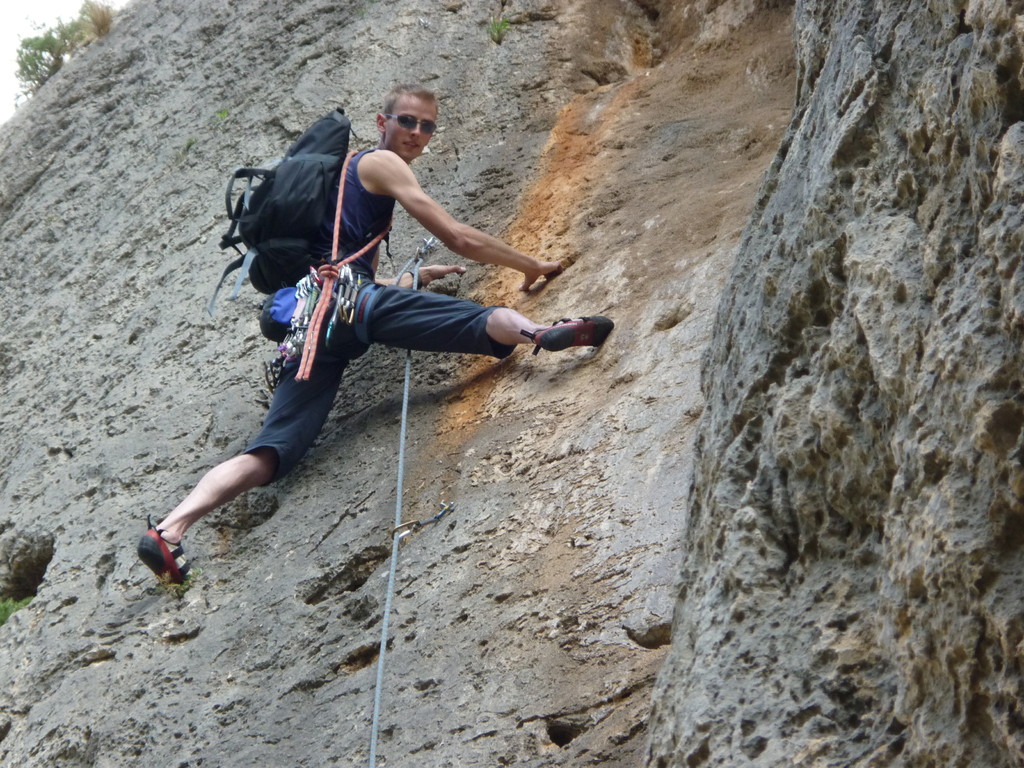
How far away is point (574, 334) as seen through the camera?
5.08 m

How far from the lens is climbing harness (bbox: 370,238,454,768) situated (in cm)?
393

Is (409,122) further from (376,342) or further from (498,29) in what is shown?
(498,29)

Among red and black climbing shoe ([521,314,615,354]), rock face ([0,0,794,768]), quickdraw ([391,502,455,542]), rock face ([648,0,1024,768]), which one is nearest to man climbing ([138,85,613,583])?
red and black climbing shoe ([521,314,615,354])

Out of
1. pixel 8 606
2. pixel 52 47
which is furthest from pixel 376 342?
pixel 52 47

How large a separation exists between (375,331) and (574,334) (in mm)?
906

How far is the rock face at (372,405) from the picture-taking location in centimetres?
398

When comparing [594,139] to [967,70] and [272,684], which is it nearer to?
[272,684]

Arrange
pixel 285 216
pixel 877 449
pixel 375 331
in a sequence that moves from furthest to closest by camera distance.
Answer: pixel 285 216, pixel 375 331, pixel 877 449

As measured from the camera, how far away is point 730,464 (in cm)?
301

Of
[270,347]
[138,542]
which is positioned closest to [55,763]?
[138,542]

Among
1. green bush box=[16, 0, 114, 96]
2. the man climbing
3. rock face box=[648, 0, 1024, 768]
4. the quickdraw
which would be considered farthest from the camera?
green bush box=[16, 0, 114, 96]

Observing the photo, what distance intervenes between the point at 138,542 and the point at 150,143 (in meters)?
3.66

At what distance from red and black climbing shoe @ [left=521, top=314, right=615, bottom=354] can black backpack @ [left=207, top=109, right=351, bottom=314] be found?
119cm

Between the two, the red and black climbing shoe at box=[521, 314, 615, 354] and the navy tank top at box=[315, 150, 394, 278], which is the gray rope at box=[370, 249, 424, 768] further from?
the red and black climbing shoe at box=[521, 314, 615, 354]
